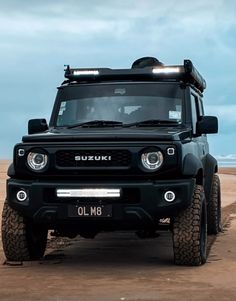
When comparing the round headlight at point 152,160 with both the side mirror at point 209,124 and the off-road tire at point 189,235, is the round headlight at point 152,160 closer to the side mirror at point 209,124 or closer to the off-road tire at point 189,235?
the off-road tire at point 189,235

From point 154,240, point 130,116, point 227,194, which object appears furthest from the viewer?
point 227,194

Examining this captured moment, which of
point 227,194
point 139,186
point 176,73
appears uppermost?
point 176,73

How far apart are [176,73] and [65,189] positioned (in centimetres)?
246

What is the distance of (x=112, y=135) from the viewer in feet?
25.1

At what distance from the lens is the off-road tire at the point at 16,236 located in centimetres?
807

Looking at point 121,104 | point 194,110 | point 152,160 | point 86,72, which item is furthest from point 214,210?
point 152,160

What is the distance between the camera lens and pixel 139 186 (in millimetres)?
7469

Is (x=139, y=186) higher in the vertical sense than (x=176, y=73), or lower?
lower

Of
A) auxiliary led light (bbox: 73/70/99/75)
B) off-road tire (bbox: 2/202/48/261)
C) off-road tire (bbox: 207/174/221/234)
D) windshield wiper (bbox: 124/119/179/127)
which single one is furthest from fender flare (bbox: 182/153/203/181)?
off-road tire (bbox: 207/174/221/234)

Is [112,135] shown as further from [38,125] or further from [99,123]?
[38,125]

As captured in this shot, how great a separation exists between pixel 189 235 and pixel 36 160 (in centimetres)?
189

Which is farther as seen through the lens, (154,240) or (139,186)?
(154,240)

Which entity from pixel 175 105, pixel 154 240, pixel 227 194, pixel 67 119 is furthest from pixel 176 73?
pixel 227 194

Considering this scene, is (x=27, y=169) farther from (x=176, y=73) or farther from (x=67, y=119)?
(x=176, y=73)
